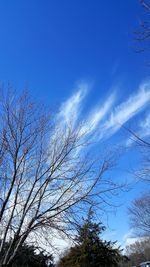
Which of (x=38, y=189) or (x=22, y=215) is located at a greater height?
(x=38, y=189)

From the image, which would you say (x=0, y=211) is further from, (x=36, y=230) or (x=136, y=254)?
(x=136, y=254)

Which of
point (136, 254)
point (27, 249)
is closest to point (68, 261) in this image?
point (27, 249)

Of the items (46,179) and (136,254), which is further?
(136,254)

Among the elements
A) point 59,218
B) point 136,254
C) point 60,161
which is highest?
point 136,254

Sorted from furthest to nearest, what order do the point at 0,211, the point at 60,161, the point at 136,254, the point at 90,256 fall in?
the point at 136,254, the point at 90,256, the point at 60,161, the point at 0,211

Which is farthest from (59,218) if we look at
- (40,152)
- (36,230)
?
(40,152)

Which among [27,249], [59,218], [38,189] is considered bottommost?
[27,249]

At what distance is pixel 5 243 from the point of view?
11305 millimetres

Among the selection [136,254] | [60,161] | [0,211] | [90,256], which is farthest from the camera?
[136,254]

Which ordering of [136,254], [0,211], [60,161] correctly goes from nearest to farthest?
1. [0,211]
2. [60,161]
3. [136,254]

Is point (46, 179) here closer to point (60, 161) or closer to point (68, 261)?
point (60, 161)

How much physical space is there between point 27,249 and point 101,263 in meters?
16.3

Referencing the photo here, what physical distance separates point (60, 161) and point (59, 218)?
1.95 metres

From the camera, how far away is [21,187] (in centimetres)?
1127
